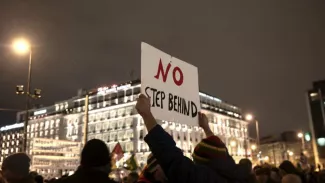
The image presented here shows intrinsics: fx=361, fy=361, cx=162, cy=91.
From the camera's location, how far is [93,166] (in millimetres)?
3113

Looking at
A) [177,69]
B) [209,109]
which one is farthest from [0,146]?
[177,69]

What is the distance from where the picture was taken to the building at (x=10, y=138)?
137m

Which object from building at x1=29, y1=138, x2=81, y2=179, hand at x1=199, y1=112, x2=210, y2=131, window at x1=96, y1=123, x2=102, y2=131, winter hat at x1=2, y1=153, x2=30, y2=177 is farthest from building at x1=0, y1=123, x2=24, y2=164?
winter hat at x1=2, y1=153, x2=30, y2=177

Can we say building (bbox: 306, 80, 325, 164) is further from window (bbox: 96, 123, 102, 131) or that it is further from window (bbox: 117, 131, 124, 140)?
window (bbox: 96, 123, 102, 131)

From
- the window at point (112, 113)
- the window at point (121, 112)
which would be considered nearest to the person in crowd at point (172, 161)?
the window at point (121, 112)

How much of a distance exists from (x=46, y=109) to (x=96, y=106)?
2697cm

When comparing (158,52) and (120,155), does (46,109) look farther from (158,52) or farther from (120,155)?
(158,52)

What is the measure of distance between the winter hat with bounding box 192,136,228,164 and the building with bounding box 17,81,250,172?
82.6 meters

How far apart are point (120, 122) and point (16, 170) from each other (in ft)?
314

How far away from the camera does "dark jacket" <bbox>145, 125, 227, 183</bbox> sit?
210 centimetres

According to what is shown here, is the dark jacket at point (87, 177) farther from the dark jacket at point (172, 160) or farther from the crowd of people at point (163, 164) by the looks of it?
the dark jacket at point (172, 160)

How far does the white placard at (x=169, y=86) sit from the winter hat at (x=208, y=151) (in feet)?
4.51

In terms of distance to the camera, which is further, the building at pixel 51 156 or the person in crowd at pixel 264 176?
the building at pixel 51 156

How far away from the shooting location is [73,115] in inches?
4299
